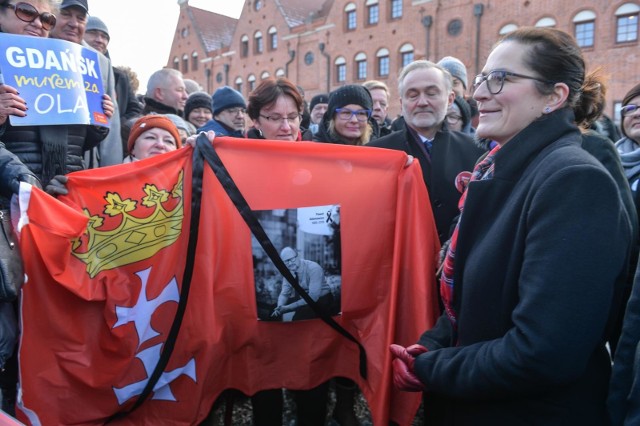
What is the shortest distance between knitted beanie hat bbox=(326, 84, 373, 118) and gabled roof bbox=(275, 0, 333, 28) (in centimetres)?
3108

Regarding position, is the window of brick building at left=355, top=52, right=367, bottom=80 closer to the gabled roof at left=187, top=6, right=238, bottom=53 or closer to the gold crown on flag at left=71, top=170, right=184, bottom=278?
the gabled roof at left=187, top=6, right=238, bottom=53

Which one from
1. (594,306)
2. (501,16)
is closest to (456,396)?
(594,306)

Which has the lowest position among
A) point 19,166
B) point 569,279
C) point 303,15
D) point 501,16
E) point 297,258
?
point 297,258

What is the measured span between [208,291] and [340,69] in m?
29.5

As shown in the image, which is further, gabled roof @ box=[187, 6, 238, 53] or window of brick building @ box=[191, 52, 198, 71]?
window of brick building @ box=[191, 52, 198, 71]

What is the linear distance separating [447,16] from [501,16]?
2992mm

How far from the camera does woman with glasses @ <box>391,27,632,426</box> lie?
1456 mm

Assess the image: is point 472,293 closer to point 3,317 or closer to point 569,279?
point 569,279

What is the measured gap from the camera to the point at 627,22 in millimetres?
20281

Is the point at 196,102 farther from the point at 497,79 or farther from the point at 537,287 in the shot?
the point at 537,287

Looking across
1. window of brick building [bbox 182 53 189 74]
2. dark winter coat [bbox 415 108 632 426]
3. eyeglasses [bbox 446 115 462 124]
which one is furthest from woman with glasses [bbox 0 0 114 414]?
window of brick building [bbox 182 53 189 74]

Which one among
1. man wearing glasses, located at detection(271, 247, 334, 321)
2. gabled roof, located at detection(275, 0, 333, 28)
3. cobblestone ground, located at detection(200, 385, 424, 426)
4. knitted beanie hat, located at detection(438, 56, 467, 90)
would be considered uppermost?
gabled roof, located at detection(275, 0, 333, 28)

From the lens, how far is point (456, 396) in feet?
5.70

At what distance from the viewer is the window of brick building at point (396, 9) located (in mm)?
27391
